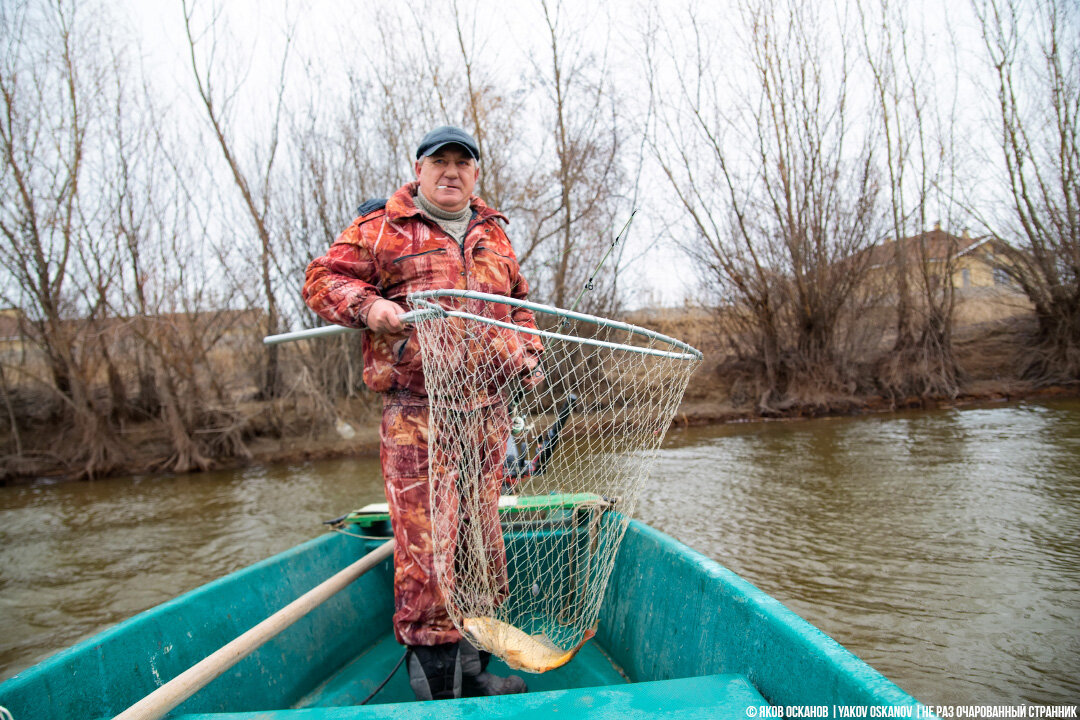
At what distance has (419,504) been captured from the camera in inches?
73.2

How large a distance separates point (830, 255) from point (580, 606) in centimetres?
1026

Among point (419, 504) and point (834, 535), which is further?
point (834, 535)

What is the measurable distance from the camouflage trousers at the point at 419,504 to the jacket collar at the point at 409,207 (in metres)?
0.56

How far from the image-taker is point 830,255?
10.7 m

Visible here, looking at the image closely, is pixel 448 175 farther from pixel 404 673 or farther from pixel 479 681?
pixel 404 673

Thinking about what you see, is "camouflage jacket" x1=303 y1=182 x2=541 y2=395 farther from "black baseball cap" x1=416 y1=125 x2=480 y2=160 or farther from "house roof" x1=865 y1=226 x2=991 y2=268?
"house roof" x1=865 y1=226 x2=991 y2=268

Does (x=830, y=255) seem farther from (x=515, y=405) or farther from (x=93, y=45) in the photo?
(x=93, y=45)

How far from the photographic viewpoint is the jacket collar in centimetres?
189

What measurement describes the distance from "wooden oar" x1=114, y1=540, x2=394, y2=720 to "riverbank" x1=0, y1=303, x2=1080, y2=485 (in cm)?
789

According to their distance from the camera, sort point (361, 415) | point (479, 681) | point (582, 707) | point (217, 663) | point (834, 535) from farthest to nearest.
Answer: point (361, 415), point (834, 535), point (479, 681), point (217, 663), point (582, 707)

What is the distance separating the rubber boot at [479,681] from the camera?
1810 millimetres

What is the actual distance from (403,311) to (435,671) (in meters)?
1.06

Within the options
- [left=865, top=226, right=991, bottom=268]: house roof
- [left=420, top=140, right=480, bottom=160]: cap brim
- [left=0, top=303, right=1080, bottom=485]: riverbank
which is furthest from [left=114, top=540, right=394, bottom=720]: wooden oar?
[left=865, top=226, right=991, bottom=268]: house roof

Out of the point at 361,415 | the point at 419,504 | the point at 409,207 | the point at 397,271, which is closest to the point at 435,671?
the point at 419,504
